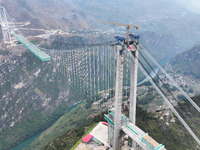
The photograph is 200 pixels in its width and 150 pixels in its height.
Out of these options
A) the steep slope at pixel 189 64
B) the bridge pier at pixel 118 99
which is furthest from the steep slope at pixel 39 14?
the bridge pier at pixel 118 99

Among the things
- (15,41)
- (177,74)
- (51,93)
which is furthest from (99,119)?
(177,74)

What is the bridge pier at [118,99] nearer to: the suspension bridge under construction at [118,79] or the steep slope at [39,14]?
the suspension bridge under construction at [118,79]

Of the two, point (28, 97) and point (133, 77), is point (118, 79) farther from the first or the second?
point (28, 97)

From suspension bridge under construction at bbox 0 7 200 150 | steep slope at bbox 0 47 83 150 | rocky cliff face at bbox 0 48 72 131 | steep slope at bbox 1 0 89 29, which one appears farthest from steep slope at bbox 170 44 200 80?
steep slope at bbox 1 0 89 29

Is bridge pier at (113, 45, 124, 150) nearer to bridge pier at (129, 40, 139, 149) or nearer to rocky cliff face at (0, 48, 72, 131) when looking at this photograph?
bridge pier at (129, 40, 139, 149)

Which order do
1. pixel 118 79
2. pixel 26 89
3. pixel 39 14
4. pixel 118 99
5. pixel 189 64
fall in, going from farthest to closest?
pixel 39 14, pixel 189 64, pixel 26 89, pixel 118 99, pixel 118 79

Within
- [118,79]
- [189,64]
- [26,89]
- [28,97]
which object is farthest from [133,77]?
[189,64]
